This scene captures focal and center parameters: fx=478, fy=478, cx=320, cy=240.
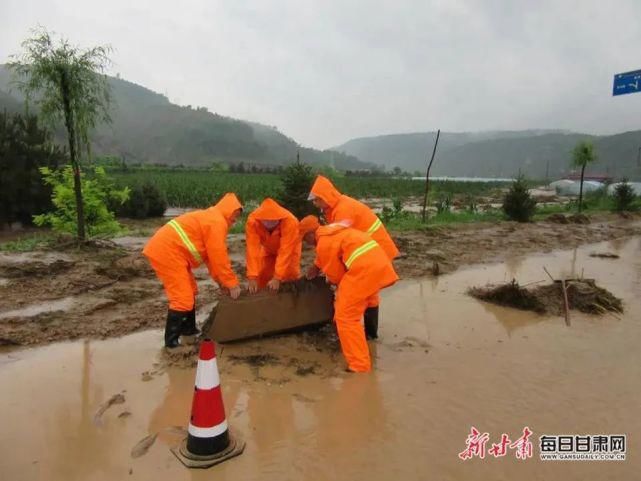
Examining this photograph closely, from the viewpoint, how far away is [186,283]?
443 cm

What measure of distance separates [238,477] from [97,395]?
1604 millimetres

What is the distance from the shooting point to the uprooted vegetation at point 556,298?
611 centimetres

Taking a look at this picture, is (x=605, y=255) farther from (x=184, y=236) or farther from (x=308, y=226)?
(x=184, y=236)

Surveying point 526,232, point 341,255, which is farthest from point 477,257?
point 341,255

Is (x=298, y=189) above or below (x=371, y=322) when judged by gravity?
above

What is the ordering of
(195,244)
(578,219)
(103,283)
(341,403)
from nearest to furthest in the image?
(341,403)
(195,244)
(103,283)
(578,219)

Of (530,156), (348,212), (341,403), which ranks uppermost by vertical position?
(530,156)

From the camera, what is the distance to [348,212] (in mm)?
5062

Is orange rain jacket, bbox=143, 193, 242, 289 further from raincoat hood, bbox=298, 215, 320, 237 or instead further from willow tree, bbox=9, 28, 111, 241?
willow tree, bbox=9, 28, 111, 241

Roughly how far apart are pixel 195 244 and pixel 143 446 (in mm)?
1942

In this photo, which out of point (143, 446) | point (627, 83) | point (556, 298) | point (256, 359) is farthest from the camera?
point (627, 83)

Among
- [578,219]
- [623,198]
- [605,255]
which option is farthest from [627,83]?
[623,198]

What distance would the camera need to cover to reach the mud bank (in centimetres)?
507

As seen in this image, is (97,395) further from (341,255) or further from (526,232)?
(526,232)
